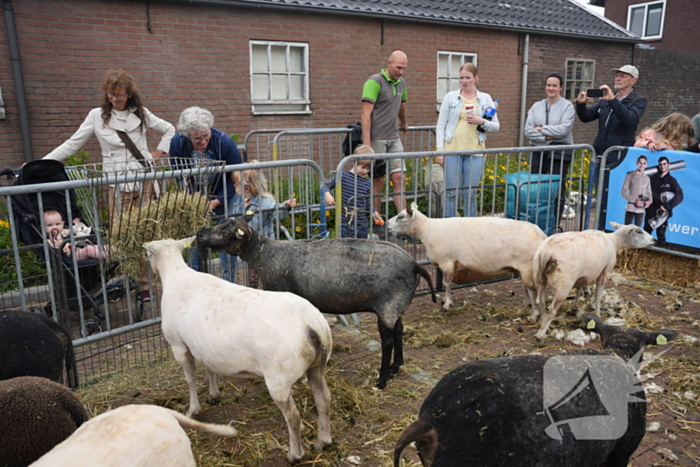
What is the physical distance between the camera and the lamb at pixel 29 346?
127 inches

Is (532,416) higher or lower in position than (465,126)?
lower

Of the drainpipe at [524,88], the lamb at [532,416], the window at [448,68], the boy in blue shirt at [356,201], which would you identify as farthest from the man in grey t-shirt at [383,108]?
the drainpipe at [524,88]

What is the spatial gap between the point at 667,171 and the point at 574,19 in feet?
42.8

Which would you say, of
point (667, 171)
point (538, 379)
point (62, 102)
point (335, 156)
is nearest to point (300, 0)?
point (335, 156)

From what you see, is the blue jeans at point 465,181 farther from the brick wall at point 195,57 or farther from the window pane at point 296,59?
Result: the window pane at point 296,59

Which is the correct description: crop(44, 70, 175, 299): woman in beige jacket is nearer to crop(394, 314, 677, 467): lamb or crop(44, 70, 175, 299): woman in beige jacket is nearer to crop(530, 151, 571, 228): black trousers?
crop(394, 314, 677, 467): lamb

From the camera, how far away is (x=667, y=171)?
6.90m

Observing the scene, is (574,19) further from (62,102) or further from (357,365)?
(357,365)

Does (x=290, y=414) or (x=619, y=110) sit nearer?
(x=290, y=414)

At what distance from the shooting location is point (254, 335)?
3213mm

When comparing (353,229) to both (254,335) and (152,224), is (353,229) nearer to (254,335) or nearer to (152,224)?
(152,224)

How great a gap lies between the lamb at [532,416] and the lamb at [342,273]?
176cm

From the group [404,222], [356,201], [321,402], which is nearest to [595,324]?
[321,402]

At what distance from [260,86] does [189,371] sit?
8.96 metres
